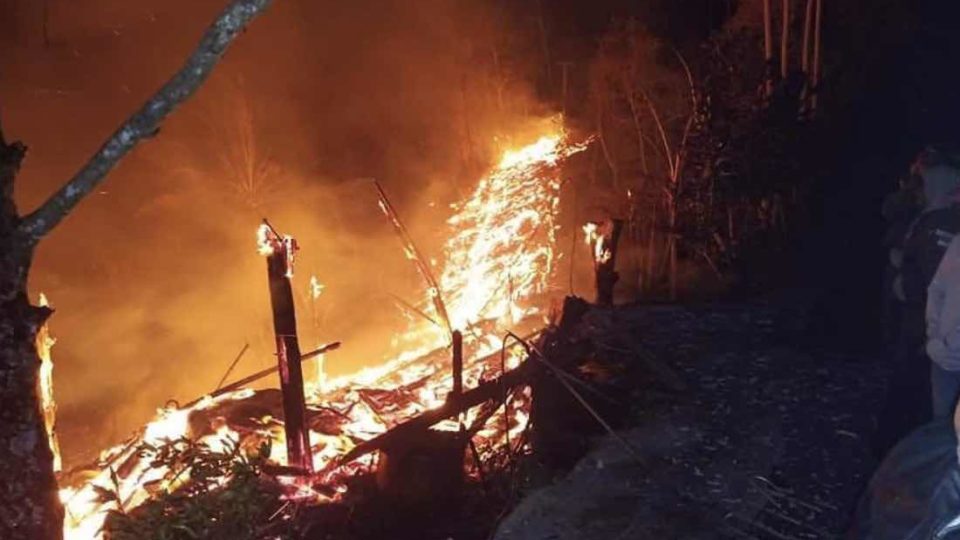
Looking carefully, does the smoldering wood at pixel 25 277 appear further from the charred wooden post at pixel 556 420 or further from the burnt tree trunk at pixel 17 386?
the charred wooden post at pixel 556 420

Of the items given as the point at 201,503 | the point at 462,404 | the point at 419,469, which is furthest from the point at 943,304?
the point at 201,503

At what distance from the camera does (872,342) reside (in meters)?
7.31

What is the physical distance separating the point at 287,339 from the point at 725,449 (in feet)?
9.75

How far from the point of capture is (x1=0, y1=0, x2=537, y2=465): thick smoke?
64.6 ft

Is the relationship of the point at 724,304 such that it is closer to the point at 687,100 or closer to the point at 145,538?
the point at 687,100

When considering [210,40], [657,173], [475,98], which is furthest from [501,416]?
[475,98]

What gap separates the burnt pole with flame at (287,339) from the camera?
577cm

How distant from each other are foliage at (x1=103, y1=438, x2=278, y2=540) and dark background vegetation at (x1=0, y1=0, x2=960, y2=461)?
7.63 m

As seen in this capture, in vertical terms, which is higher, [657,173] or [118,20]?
[118,20]

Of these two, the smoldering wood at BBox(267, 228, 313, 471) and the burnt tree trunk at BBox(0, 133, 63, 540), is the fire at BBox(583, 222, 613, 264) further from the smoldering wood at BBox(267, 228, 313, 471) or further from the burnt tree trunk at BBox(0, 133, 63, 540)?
the burnt tree trunk at BBox(0, 133, 63, 540)

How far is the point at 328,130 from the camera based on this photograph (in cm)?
2333

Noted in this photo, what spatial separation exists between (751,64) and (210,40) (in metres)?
9.36

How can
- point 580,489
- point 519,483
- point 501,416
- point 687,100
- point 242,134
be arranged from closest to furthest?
point 580,489, point 519,483, point 501,416, point 687,100, point 242,134

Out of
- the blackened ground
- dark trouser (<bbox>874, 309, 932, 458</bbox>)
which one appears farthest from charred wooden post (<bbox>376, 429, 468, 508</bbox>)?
dark trouser (<bbox>874, 309, 932, 458</bbox>)
